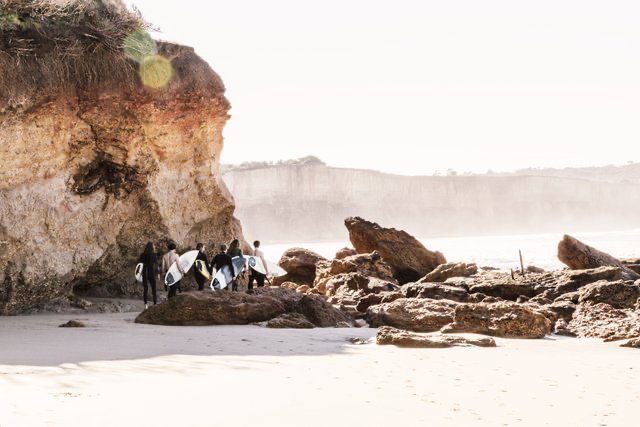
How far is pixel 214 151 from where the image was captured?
43.4 feet

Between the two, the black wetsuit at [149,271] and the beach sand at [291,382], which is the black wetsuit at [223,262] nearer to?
the black wetsuit at [149,271]

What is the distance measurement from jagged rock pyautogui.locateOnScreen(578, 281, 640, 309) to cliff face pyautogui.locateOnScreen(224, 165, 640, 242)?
217 feet

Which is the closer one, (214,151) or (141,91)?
(141,91)

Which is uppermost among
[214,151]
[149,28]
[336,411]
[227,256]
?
[149,28]

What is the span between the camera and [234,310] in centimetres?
970

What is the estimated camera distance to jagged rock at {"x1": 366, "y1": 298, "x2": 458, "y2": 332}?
9648 millimetres

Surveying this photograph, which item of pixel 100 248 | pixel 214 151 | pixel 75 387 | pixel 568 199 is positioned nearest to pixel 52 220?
pixel 100 248

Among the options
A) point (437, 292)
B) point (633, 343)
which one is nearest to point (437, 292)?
point (437, 292)

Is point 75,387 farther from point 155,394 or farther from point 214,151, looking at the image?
point 214,151

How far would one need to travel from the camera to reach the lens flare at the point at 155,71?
11.7 metres

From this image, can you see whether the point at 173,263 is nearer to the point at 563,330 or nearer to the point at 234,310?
the point at 234,310

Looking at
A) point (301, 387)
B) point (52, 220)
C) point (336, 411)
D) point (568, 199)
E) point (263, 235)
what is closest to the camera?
point (336, 411)

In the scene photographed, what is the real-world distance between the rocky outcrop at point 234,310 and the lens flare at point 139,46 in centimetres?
388

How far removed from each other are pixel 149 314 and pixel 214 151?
14.3ft
